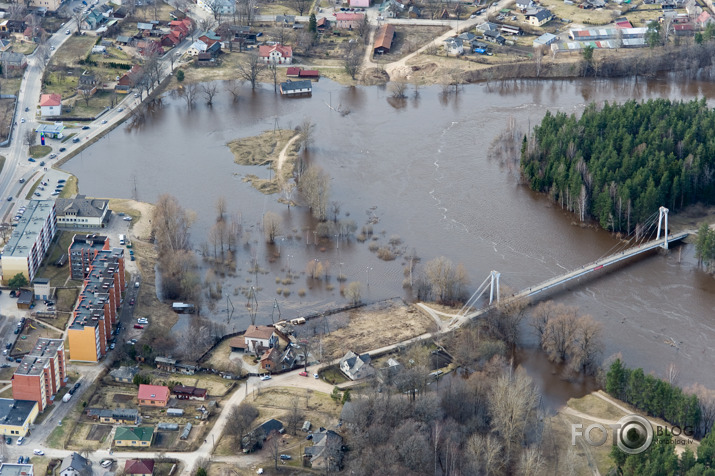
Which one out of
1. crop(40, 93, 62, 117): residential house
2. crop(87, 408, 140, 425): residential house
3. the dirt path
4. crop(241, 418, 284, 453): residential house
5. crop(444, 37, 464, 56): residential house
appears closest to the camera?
crop(241, 418, 284, 453): residential house

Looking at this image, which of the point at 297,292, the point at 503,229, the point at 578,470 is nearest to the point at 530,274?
the point at 503,229

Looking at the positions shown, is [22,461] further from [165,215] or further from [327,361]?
[165,215]

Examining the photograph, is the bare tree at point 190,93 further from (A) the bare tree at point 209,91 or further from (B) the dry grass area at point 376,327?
(B) the dry grass area at point 376,327

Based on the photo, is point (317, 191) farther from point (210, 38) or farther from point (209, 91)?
point (210, 38)

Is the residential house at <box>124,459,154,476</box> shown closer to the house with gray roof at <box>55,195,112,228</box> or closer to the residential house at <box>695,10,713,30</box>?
the house with gray roof at <box>55,195,112,228</box>

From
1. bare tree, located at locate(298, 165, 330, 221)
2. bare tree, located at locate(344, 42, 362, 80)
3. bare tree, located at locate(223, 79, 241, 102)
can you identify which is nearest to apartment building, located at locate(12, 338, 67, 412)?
bare tree, located at locate(298, 165, 330, 221)

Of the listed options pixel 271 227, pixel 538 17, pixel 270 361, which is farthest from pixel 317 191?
pixel 538 17
